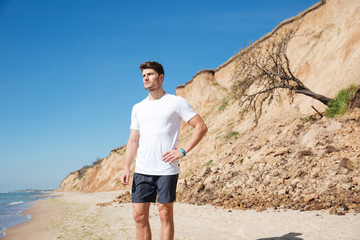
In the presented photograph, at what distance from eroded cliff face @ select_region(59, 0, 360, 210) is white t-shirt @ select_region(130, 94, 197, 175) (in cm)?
538

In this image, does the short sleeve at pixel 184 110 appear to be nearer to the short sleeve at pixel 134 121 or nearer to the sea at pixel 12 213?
the short sleeve at pixel 134 121

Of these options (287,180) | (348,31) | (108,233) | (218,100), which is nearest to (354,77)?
(348,31)

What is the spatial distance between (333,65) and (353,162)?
992 cm

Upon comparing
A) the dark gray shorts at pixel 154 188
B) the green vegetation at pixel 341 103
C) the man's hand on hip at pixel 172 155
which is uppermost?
the green vegetation at pixel 341 103

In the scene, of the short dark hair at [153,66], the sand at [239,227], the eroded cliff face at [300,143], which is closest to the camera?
the short dark hair at [153,66]

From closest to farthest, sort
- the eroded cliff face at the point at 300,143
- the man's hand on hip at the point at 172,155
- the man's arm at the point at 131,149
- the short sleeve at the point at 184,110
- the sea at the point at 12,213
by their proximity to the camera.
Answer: the man's hand on hip at the point at 172,155 → the short sleeve at the point at 184,110 → the man's arm at the point at 131,149 → the eroded cliff face at the point at 300,143 → the sea at the point at 12,213

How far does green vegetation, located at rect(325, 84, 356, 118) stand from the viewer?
10953 millimetres

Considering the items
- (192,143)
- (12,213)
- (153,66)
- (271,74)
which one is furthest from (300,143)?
(12,213)

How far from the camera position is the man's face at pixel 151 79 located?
119 inches

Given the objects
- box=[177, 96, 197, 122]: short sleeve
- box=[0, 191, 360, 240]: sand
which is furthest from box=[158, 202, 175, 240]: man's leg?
box=[0, 191, 360, 240]: sand

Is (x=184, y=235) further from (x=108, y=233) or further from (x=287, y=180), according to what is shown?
(x=287, y=180)

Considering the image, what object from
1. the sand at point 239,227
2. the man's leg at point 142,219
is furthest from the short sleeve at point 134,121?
the sand at point 239,227

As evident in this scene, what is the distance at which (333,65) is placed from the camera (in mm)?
15859

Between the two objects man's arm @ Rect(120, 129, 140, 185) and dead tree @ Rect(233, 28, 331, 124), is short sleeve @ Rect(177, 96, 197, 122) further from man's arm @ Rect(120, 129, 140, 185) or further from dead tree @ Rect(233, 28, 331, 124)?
dead tree @ Rect(233, 28, 331, 124)
